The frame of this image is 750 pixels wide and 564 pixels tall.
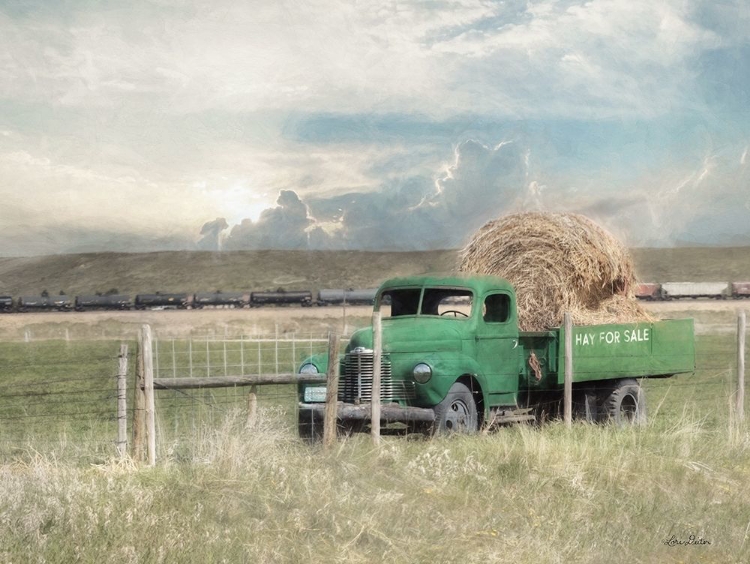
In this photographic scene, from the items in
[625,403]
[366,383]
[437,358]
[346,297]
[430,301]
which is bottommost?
[346,297]

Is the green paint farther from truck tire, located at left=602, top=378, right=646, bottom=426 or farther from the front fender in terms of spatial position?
truck tire, located at left=602, top=378, right=646, bottom=426

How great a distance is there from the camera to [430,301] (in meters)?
13.3

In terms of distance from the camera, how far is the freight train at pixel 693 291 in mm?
87062

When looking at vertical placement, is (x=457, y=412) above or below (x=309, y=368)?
below

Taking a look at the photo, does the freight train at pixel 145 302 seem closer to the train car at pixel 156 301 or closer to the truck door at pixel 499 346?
the train car at pixel 156 301

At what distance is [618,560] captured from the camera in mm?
7328

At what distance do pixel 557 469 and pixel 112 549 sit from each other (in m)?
4.53

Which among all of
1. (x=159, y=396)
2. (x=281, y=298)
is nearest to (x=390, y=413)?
(x=159, y=396)

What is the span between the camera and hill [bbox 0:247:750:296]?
486 feet

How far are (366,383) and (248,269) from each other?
152450 mm

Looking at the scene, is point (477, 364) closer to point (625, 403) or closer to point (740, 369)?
point (625, 403)

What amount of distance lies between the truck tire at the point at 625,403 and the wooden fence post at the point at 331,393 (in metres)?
4.81

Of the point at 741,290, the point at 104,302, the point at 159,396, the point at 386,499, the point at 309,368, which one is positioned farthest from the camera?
the point at 104,302

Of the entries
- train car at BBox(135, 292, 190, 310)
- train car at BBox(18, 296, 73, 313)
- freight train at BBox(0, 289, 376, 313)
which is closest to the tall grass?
freight train at BBox(0, 289, 376, 313)
